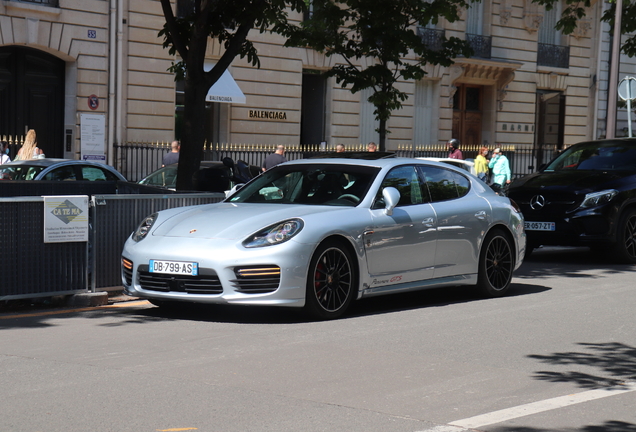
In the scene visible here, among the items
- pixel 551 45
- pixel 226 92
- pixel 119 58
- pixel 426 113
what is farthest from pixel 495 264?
pixel 551 45

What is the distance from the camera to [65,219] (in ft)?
29.8

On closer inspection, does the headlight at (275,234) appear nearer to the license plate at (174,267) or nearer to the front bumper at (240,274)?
the front bumper at (240,274)

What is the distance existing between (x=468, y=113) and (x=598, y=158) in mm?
22245

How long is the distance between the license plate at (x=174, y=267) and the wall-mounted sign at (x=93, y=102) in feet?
58.5

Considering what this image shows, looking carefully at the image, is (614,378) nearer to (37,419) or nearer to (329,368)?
(329,368)

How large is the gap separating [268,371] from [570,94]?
35.0 meters

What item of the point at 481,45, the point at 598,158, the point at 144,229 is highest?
the point at 481,45

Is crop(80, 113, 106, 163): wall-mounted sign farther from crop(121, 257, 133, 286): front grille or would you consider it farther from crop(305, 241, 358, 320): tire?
crop(305, 241, 358, 320): tire

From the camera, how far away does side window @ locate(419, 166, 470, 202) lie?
31.6 feet

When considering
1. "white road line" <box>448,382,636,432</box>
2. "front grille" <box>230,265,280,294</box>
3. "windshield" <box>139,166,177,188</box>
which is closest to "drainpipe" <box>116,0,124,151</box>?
"windshield" <box>139,166,177,188</box>

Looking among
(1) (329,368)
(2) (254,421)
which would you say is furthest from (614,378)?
(2) (254,421)

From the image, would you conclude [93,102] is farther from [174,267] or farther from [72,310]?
[174,267]

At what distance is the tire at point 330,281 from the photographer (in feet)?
26.8

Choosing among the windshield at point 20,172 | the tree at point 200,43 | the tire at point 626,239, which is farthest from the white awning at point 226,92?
the tire at point 626,239
